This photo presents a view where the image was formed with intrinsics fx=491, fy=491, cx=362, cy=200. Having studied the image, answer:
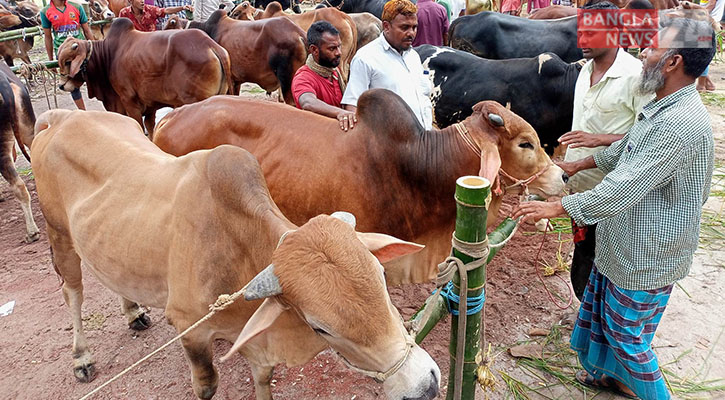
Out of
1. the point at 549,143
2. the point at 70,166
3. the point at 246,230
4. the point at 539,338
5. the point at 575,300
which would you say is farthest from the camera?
the point at 549,143

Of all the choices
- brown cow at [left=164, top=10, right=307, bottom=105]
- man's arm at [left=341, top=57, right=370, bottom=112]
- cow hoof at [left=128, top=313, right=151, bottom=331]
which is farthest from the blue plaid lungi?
brown cow at [left=164, top=10, right=307, bottom=105]

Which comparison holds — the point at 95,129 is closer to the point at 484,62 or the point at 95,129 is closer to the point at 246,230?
the point at 246,230

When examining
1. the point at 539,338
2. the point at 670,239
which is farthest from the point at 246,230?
the point at 539,338

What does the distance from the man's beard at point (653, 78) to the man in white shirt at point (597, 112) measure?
19.9 inches

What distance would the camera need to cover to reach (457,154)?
10.8 feet

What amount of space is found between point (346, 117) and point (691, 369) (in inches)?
114

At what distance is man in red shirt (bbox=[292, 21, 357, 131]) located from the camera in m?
4.03

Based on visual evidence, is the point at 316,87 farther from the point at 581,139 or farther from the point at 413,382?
the point at 413,382

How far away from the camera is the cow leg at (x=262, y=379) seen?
2711 millimetres

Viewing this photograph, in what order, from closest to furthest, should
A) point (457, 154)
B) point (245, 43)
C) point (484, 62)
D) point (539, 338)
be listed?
1. point (457, 154)
2. point (539, 338)
3. point (484, 62)
4. point (245, 43)

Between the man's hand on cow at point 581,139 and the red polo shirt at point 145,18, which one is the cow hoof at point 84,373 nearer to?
the man's hand on cow at point 581,139

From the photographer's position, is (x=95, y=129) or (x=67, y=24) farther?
(x=67, y=24)

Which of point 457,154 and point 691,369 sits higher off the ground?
point 457,154

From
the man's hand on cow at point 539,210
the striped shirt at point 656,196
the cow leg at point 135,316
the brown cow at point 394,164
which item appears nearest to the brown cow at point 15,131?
the cow leg at point 135,316
